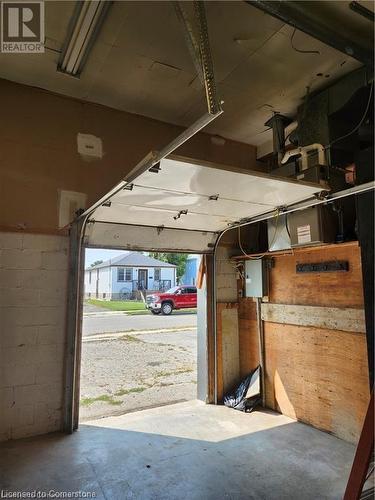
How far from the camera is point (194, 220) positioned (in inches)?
136

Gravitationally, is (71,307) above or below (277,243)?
below

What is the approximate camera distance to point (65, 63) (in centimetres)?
280

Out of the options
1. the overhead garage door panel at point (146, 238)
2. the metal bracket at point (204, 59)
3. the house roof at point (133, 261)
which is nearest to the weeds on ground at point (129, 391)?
the overhead garage door panel at point (146, 238)

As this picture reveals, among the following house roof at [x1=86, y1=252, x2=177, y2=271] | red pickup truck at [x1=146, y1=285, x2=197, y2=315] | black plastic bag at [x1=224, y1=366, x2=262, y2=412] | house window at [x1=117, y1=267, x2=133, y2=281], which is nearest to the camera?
black plastic bag at [x1=224, y1=366, x2=262, y2=412]

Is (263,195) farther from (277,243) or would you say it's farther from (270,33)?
(270,33)

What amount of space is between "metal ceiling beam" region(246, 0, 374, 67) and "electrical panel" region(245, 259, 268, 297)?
83.2 inches

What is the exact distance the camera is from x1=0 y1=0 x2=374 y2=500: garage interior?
2326 mm

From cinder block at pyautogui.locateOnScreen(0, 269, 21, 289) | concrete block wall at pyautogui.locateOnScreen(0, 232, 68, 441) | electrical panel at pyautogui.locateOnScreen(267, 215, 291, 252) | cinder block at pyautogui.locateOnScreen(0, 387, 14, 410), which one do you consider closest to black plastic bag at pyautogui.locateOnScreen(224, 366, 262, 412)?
electrical panel at pyautogui.locateOnScreen(267, 215, 291, 252)

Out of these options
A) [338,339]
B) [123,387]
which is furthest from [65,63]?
[123,387]

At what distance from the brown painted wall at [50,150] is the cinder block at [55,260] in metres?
0.24

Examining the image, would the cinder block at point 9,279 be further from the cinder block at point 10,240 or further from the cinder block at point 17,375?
the cinder block at point 17,375

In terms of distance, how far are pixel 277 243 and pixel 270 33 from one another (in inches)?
73.9

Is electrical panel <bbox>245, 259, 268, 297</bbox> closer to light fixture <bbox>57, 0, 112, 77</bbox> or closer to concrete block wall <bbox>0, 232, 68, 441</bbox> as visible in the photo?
concrete block wall <bbox>0, 232, 68, 441</bbox>

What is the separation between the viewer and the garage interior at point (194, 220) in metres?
2.33
